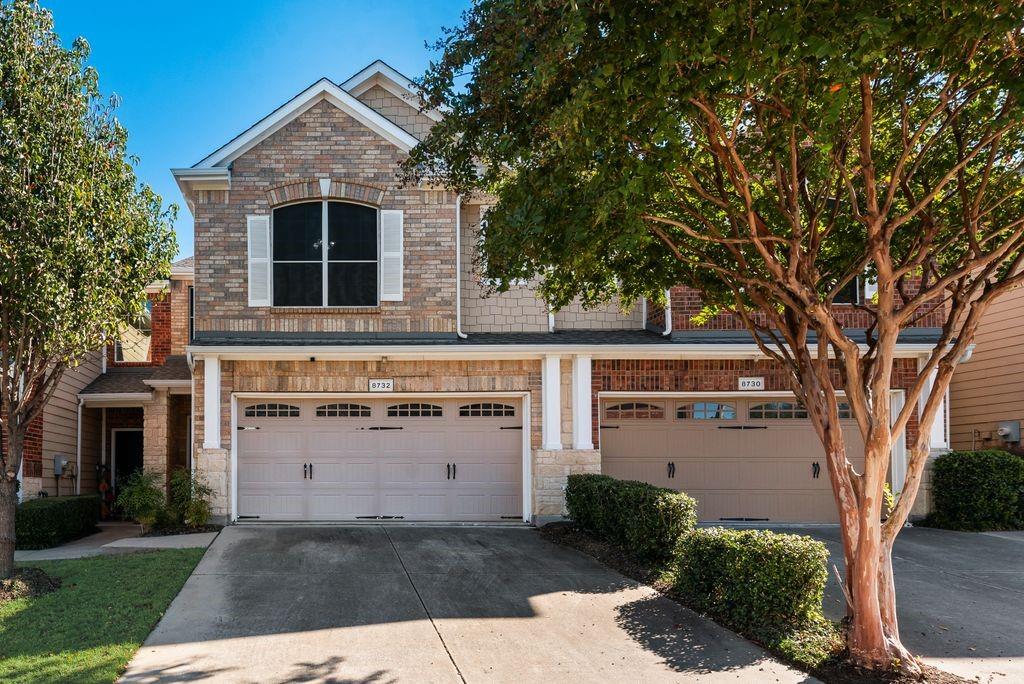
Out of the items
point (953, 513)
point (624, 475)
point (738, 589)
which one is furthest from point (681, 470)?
point (738, 589)

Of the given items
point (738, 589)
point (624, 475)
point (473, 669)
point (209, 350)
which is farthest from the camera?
point (624, 475)

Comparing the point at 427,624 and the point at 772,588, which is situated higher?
the point at 772,588

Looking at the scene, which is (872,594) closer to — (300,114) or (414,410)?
(414,410)

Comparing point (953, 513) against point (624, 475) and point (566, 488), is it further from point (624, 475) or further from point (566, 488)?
point (566, 488)

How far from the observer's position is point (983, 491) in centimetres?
1439

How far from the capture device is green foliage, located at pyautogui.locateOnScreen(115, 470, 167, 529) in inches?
554

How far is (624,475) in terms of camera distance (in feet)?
49.4

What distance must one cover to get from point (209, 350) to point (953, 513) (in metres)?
12.7

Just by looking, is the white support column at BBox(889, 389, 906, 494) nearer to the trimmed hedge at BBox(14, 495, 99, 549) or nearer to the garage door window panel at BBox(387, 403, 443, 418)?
the garage door window panel at BBox(387, 403, 443, 418)

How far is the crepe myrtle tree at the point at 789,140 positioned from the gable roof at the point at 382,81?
7849mm

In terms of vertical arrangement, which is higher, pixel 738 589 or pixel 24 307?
pixel 24 307

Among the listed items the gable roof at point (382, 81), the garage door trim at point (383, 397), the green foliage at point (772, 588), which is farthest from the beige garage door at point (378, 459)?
the green foliage at point (772, 588)

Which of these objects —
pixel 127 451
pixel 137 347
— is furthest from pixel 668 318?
pixel 127 451

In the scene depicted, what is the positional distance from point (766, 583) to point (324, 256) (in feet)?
32.1
